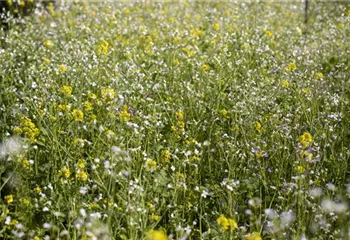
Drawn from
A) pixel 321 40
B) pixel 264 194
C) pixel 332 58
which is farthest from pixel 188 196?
pixel 321 40

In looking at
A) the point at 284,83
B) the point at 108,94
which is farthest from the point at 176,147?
the point at 284,83

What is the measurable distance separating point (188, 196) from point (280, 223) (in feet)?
1.84

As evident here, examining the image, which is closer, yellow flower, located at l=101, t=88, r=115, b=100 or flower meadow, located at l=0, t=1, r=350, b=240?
flower meadow, located at l=0, t=1, r=350, b=240

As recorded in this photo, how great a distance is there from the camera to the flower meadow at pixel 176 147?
282cm

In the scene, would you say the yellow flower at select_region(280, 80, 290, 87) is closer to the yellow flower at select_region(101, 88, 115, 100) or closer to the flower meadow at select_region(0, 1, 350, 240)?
the flower meadow at select_region(0, 1, 350, 240)

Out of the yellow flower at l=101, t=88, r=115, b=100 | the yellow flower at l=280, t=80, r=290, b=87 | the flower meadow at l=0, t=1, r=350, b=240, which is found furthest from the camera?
the yellow flower at l=280, t=80, r=290, b=87

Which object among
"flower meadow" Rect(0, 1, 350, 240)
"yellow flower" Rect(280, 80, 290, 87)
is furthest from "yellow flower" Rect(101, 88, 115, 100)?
"yellow flower" Rect(280, 80, 290, 87)

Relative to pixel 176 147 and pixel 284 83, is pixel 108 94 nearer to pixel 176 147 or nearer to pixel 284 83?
pixel 176 147

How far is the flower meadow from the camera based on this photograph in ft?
9.26

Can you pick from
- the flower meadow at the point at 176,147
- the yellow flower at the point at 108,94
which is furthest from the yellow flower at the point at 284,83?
the yellow flower at the point at 108,94

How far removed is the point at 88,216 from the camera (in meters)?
2.84

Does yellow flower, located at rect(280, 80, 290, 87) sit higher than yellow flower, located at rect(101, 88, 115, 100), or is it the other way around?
yellow flower, located at rect(101, 88, 115, 100)

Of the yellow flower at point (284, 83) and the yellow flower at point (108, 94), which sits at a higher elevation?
the yellow flower at point (108, 94)

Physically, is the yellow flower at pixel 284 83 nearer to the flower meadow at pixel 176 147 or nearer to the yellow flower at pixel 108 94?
the flower meadow at pixel 176 147
